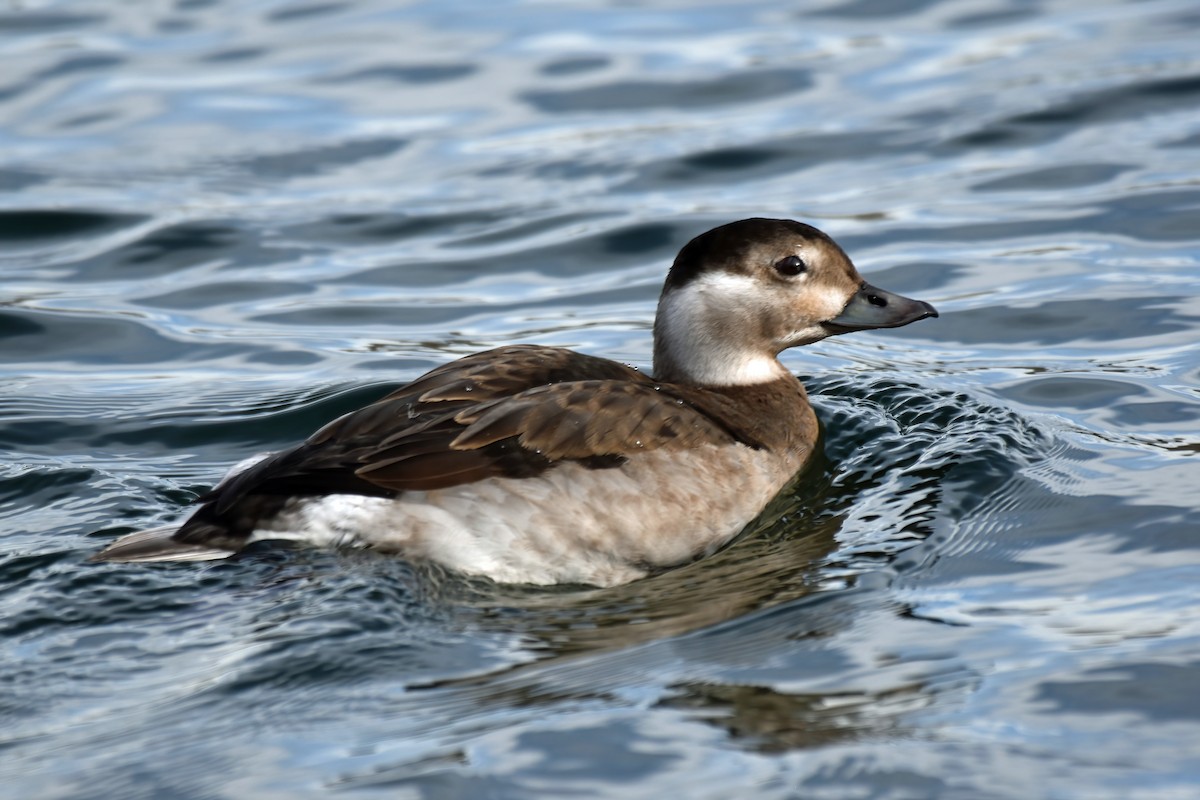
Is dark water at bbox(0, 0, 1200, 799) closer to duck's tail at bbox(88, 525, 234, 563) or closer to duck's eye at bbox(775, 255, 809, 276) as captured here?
duck's tail at bbox(88, 525, 234, 563)

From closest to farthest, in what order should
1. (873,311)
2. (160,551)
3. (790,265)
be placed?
1. (160,551)
2. (790,265)
3. (873,311)

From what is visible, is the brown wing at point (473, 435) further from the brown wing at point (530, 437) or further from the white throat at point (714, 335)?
the white throat at point (714, 335)

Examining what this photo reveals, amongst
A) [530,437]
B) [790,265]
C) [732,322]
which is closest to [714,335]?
[732,322]

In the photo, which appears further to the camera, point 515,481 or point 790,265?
point 790,265

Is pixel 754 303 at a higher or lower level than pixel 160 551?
higher

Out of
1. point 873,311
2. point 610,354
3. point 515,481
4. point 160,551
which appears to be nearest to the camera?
point 160,551

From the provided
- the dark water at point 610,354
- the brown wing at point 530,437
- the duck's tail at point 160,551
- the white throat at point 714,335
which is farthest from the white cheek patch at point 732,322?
the duck's tail at point 160,551

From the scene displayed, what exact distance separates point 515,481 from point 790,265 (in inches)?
64.8

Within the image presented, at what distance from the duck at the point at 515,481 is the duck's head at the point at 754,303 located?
37 centimetres

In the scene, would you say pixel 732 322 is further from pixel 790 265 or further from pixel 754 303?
pixel 790 265

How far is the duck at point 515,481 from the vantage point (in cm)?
568

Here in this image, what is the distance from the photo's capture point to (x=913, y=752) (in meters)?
4.32

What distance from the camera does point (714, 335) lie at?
6.80 meters

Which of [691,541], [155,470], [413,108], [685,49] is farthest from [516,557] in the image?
[685,49]
